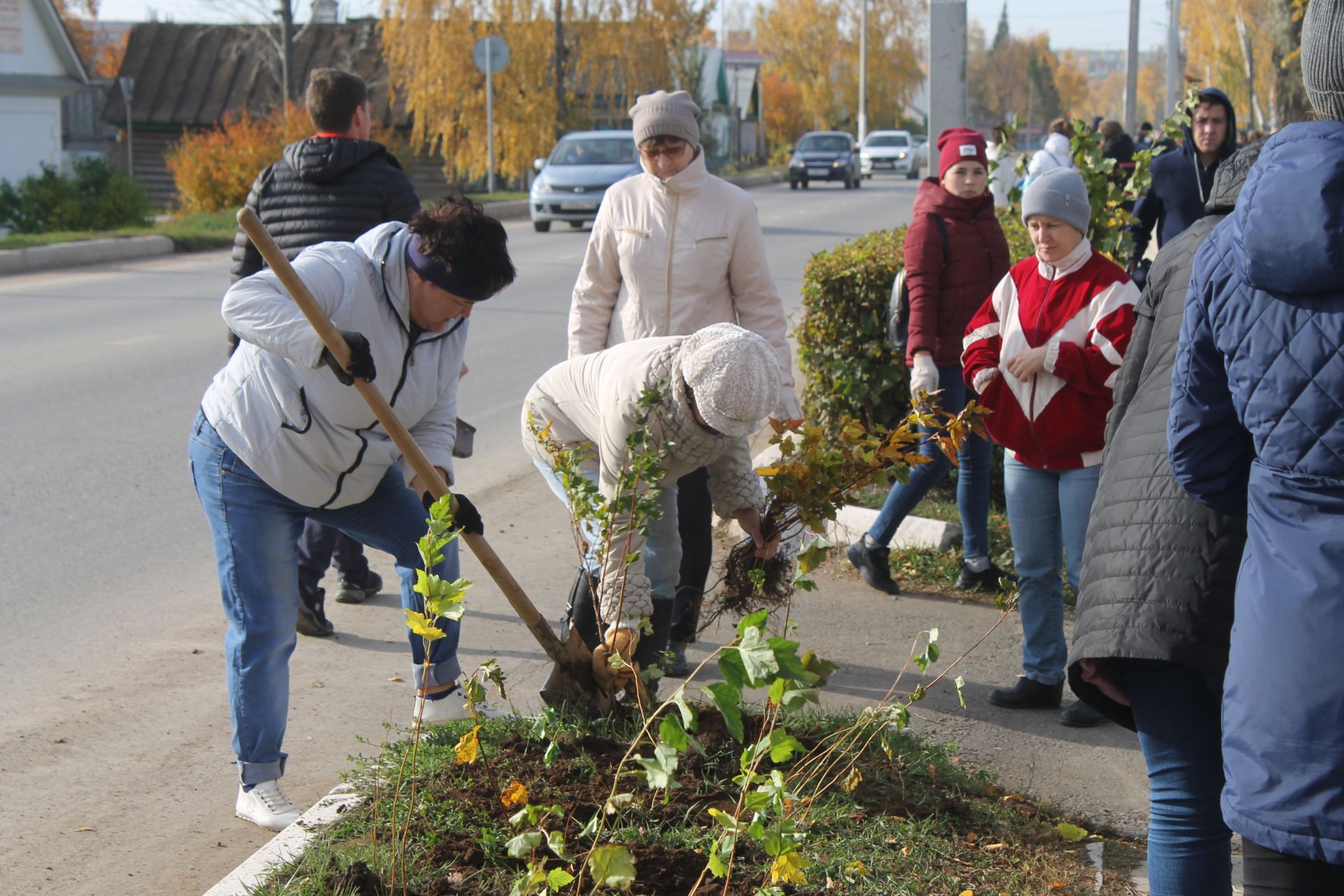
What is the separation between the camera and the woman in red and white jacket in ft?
13.8

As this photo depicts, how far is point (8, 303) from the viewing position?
1351 cm

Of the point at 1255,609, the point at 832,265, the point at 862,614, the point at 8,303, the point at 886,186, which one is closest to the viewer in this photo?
the point at 1255,609

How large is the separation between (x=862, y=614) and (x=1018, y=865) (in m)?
2.23

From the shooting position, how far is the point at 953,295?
5.52 metres

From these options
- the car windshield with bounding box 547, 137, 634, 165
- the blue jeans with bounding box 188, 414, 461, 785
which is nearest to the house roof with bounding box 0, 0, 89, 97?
the car windshield with bounding box 547, 137, 634, 165

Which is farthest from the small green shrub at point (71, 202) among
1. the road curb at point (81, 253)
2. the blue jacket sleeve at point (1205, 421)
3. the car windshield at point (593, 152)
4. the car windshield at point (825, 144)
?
the blue jacket sleeve at point (1205, 421)

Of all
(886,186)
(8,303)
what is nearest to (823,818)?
(8,303)

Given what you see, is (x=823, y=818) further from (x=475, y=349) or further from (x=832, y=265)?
(x=475, y=349)

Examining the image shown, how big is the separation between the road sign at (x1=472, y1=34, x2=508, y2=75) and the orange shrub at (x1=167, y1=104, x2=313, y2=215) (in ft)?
12.8

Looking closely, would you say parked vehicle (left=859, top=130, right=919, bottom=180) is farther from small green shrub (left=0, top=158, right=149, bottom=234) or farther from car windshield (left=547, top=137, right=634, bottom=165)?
small green shrub (left=0, top=158, right=149, bottom=234)

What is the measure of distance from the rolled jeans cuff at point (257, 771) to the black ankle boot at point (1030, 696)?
7.53ft

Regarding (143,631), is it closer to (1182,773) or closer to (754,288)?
(754,288)

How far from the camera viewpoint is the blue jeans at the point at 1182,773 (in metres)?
2.40

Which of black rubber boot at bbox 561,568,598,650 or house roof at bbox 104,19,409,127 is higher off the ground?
house roof at bbox 104,19,409,127
